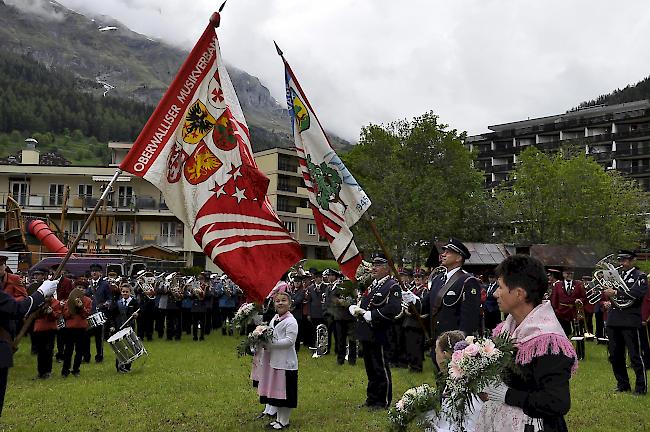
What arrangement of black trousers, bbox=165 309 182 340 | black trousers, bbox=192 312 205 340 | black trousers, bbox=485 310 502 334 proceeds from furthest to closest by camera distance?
black trousers, bbox=192 312 205 340, black trousers, bbox=165 309 182 340, black trousers, bbox=485 310 502 334

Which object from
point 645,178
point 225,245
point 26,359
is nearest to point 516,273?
point 225,245

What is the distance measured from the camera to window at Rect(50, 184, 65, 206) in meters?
56.9

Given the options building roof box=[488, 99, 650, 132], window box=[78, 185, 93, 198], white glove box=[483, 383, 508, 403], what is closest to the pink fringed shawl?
white glove box=[483, 383, 508, 403]

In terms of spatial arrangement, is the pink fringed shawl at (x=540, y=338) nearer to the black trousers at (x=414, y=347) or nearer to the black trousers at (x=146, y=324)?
the black trousers at (x=414, y=347)

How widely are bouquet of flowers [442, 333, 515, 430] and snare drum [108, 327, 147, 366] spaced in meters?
10.00

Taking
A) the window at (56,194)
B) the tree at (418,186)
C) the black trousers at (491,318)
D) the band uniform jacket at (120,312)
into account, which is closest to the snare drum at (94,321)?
the band uniform jacket at (120,312)

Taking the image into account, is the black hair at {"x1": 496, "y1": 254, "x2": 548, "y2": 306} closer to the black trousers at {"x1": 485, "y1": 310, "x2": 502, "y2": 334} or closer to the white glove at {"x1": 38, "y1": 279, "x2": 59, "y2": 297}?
the white glove at {"x1": 38, "y1": 279, "x2": 59, "y2": 297}

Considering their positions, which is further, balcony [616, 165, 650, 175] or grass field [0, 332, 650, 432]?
balcony [616, 165, 650, 175]

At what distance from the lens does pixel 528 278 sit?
396 cm

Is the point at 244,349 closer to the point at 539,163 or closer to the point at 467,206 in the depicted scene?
the point at 467,206

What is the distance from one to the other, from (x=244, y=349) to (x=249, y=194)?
7.60 feet

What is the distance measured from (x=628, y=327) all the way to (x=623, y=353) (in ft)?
1.75

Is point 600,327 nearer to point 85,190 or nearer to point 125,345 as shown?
point 125,345

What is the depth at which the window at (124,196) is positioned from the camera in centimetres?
5841
